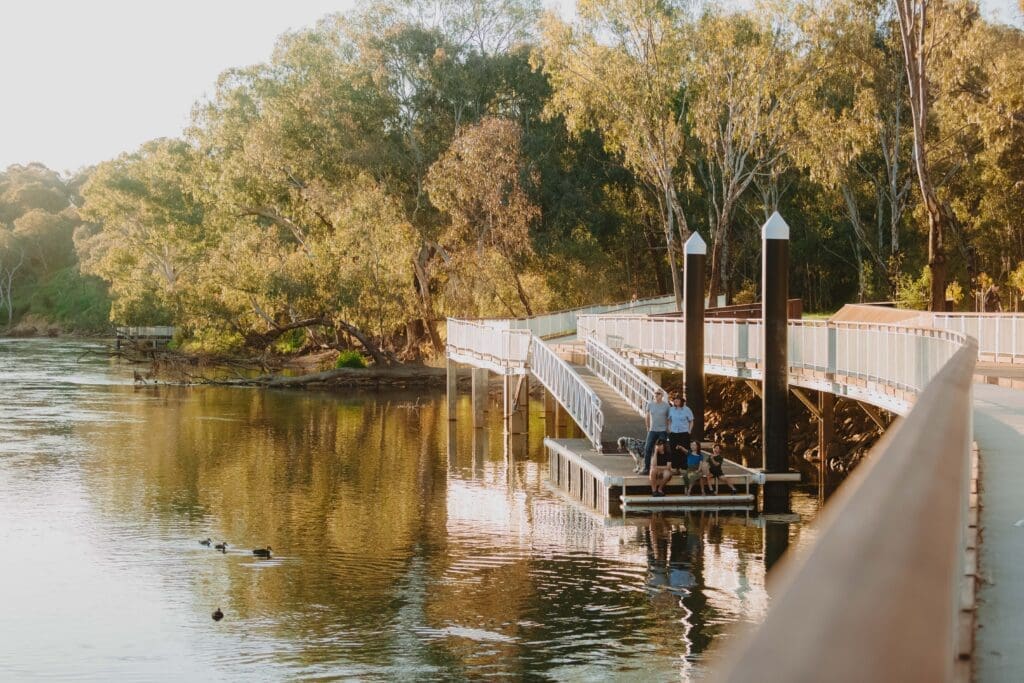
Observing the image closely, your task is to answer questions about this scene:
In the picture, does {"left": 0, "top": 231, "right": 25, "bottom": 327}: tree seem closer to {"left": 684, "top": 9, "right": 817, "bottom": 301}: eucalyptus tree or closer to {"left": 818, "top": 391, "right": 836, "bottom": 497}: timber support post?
{"left": 684, "top": 9, "right": 817, "bottom": 301}: eucalyptus tree

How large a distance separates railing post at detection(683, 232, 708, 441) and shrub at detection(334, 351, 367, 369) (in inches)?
1244

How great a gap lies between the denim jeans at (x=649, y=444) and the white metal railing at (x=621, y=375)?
1.68 meters

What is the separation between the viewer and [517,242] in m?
50.7

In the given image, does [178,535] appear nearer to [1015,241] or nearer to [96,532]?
[96,532]

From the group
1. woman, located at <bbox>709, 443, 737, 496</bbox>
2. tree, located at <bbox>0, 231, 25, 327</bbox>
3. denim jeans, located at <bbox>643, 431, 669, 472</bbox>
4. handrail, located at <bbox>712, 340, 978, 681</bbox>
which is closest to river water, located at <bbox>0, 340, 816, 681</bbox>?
woman, located at <bbox>709, 443, 737, 496</bbox>

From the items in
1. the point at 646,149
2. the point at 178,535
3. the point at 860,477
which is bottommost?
the point at 178,535

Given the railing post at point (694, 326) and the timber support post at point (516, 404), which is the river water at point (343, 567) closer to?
the railing post at point (694, 326)

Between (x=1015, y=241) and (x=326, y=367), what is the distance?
3118 cm

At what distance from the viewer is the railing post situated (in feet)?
83.8

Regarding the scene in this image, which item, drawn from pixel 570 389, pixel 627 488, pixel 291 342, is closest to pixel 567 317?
pixel 570 389

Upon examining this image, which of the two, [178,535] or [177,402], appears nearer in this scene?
[178,535]

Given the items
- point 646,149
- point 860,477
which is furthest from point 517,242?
point 860,477

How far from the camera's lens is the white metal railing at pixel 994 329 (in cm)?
2604

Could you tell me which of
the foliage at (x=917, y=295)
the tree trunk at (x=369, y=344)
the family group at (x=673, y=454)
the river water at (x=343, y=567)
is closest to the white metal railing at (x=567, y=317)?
the tree trunk at (x=369, y=344)
